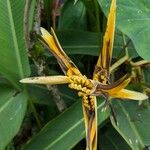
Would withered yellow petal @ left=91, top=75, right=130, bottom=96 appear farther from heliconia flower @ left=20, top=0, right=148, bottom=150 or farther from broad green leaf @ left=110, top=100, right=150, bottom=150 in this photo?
broad green leaf @ left=110, top=100, right=150, bottom=150

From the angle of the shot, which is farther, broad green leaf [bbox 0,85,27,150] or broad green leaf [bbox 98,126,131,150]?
broad green leaf [bbox 98,126,131,150]

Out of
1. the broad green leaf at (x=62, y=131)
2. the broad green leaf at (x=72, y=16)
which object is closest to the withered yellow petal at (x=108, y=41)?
the broad green leaf at (x=62, y=131)

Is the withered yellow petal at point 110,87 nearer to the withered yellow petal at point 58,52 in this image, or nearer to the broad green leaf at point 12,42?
the withered yellow petal at point 58,52

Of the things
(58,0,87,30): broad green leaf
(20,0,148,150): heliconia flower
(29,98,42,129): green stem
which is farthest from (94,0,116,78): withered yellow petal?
(58,0,87,30): broad green leaf

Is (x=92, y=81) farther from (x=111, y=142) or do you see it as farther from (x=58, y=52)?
(x=111, y=142)

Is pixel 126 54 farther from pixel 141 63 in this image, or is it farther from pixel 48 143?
pixel 48 143

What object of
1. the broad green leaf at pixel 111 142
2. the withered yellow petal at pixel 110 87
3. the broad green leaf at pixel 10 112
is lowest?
the broad green leaf at pixel 111 142
